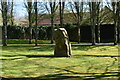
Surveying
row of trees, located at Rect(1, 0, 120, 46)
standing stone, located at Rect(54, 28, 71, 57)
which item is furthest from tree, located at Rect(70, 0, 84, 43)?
standing stone, located at Rect(54, 28, 71, 57)

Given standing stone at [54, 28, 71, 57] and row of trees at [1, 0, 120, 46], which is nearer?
standing stone at [54, 28, 71, 57]

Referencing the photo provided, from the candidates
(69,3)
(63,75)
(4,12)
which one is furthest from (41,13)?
(63,75)

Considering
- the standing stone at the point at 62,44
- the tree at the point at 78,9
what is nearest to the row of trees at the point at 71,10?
the tree at the point at 78,9

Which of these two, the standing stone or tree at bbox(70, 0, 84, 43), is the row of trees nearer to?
tree at bbox(70, 0, 84, 43)

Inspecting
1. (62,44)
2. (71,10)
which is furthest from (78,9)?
(62,44)

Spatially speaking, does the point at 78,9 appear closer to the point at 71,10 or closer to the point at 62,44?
the point at 71,10

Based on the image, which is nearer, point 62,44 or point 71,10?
point 62,44

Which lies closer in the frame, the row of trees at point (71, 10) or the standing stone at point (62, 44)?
the standing stone at point (62, 44)

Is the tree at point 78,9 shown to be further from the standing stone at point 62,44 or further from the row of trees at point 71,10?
the standing stone at point 62,44

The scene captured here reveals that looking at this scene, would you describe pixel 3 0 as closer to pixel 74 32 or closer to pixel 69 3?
pixel 69 3

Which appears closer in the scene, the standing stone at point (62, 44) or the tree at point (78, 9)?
the standing stone at point (62, 44)

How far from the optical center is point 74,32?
32.3m

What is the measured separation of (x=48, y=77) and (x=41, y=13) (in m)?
20.4

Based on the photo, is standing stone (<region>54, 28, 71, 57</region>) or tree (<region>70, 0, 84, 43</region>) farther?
tree (<region>70, 0, 84, 43</region>)
